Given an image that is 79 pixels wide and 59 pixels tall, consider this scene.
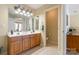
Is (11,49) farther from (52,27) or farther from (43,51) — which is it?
(52,27)

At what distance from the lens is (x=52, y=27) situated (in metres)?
2.62

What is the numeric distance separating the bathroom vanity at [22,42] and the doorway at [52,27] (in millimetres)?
221

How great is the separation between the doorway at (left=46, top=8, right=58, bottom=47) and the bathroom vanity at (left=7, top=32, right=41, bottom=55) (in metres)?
0.22

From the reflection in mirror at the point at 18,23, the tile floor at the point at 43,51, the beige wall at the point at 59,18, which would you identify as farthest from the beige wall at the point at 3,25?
the beige wall at the point at 59,18

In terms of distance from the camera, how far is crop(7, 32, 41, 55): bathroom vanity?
243 centimetres

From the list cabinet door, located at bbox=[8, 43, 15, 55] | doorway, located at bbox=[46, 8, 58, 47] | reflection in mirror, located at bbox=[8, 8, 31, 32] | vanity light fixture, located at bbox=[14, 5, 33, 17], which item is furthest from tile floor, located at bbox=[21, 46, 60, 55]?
vanity light fixture, located at bbox=[14, 5, 33, 17]

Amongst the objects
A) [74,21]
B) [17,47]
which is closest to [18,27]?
[17,47]

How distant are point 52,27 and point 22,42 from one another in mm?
708

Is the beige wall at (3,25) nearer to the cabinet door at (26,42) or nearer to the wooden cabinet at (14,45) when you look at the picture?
the wooden cabinet at (14,45)

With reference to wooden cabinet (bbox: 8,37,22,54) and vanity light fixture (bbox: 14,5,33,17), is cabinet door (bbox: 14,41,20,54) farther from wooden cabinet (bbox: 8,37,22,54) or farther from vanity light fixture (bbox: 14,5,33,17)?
vanity light fixture (bbox: 14,5,33,17)

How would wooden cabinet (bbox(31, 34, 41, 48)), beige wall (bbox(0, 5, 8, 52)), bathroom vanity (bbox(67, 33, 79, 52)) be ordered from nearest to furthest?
beige wall (bbox(0, 5, 8, 52)), bathroom vanity (bbox(67, 33, 79, 52)), wooden cabinet (bbox(31, 34, 41, 48))

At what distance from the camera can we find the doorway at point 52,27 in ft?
8.46

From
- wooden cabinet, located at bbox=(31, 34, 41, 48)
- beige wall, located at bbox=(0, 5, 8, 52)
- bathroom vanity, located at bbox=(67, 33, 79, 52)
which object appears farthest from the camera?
wooden cabinet, located at bbox=(31, 34, 41, 48)

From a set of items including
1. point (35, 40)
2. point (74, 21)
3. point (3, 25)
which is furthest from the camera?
point (35, 40)
